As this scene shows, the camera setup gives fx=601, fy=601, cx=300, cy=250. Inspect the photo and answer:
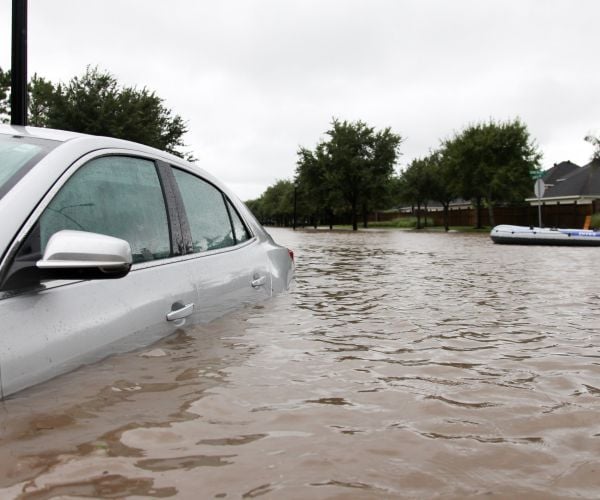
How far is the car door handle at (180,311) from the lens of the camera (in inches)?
124

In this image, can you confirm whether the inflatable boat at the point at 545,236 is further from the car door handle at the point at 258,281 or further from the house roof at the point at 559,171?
the house roof at the point at 559,171

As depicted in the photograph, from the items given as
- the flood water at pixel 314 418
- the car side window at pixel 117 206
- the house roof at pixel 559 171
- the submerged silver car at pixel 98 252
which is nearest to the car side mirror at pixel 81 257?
the submerged silver car at pixel 98 252

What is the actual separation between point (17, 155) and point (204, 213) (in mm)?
1541

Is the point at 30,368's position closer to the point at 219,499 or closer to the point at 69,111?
the point at 219,499

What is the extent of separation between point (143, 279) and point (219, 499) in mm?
1293

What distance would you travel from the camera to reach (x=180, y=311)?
3217mm

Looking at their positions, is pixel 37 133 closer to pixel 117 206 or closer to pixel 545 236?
pixel 117 206

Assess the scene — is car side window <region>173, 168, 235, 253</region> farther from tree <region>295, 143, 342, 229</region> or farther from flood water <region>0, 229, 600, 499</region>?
tree <region>295, 143, 342, 229</region>

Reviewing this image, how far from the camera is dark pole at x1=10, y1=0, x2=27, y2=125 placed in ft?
22.3

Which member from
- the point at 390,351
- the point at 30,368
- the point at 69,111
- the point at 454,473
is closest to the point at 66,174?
the point at 30,368

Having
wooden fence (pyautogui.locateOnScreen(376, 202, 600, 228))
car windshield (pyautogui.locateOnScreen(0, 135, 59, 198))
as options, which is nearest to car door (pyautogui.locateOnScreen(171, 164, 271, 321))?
car windshield (pyautogui.locateOnScreen(0, 135, 59, 198))

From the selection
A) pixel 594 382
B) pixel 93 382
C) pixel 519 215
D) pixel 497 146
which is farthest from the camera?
pixel 519 215

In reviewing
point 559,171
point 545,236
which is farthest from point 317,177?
point 545,236

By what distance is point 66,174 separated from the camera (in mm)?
2527
